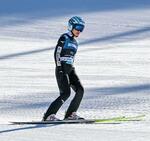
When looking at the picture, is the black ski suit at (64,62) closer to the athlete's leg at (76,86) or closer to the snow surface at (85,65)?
the athlete's leg at (76,86)

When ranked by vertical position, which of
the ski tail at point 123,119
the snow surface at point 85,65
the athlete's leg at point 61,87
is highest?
the snow surface at point 85,65

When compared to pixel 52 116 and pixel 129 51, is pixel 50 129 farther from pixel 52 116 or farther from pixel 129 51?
pixel 129 51

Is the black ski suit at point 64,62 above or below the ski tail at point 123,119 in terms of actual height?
above

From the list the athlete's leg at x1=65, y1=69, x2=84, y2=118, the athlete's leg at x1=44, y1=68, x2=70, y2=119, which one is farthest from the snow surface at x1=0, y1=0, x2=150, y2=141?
the athlete's leg at x1=65, y1=69, x2=84, y2=118

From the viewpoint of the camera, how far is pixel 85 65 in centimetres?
1820

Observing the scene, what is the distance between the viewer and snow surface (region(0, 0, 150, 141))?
950 centimetres

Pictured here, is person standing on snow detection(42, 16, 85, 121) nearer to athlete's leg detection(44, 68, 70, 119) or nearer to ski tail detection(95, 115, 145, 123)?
athlete's leg detection(44, 68, 70, 119)

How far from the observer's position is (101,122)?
10.0 metres

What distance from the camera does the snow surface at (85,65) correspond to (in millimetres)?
9500

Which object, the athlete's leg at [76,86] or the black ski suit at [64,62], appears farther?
the athlete's leg at [76,86]

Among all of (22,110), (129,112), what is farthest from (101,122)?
(22,110)

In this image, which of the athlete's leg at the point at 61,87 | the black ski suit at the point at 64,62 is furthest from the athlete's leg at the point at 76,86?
the athlete's leg at the point at 61,87

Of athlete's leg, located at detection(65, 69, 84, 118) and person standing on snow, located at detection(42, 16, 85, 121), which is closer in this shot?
person standing on snow, located at detection(42, 16, 85, 121)

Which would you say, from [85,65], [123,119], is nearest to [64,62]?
[123,119]
